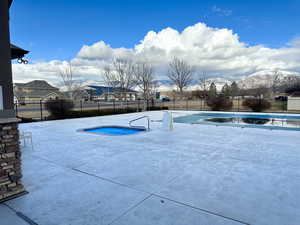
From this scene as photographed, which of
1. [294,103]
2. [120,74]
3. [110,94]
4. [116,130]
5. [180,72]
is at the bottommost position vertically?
[116,130]

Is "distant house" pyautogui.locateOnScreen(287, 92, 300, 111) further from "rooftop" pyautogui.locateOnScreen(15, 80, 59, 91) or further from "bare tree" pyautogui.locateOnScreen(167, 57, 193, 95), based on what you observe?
"rooftop" pyautogui.locateOnScreen(15, 80, 59, 91)

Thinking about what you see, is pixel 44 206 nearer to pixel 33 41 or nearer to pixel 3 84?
pixel 3 84

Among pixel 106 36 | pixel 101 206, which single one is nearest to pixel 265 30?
pixel 106 36

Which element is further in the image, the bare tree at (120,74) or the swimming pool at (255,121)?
the bare tree at (120,74)

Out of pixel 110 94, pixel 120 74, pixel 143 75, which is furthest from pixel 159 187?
pixel 110 94

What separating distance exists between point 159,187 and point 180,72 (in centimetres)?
2188

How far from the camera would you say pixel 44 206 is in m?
2.21

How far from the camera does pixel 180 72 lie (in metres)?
23.3

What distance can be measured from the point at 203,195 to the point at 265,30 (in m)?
17.1

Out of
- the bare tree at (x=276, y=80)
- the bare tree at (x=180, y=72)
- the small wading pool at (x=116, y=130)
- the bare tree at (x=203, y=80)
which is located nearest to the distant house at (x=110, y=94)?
the bare tree at (x=180, y=72)

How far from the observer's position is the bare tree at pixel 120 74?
830 inches

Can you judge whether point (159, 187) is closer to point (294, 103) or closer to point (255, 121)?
point (255, 121)

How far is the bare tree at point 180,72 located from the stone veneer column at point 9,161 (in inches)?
874

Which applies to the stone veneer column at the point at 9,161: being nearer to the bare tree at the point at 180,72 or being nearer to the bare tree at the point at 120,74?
the bare tree at the point at 120,74
